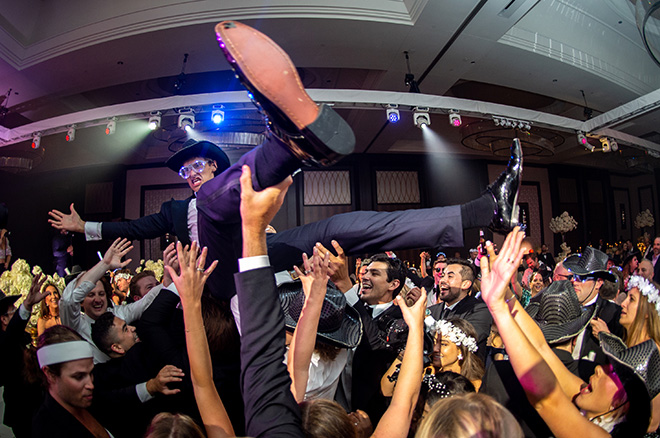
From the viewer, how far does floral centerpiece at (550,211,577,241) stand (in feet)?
37.3

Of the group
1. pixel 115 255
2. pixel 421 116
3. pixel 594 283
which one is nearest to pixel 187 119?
pixel 421 116

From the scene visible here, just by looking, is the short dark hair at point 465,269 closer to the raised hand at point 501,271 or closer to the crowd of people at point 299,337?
the crowd of people at point 299,337

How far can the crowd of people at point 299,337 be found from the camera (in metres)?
1.00

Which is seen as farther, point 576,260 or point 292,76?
point 576,260

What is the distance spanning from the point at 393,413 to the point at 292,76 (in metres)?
1.03

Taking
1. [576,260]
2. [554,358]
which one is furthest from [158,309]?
[576,260]

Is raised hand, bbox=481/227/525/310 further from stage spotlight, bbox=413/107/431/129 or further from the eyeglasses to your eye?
stage spotlight, bbox=413/107/431/129

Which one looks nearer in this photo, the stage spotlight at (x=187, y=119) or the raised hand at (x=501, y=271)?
the raised hand at (x=501, y=271)

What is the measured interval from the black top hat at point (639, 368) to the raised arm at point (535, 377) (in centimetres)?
20

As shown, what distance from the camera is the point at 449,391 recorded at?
1737 mm

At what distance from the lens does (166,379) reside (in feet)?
5.61

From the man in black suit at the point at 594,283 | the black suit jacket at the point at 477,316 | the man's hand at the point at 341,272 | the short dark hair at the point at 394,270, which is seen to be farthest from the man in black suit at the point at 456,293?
the man's hand at the point at 341,272

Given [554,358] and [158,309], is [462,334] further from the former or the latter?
[158,309]

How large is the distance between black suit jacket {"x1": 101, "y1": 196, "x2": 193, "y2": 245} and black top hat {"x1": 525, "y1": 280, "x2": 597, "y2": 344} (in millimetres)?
2152
